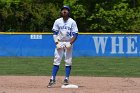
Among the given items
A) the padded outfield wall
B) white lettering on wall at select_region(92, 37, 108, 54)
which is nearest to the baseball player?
the padded outfield wall

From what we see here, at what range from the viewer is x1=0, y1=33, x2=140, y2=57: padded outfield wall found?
28469 millimetres

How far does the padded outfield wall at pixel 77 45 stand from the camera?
93.4ft

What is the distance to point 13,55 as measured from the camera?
92.4 feet

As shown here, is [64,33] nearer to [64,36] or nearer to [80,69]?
[64,36]

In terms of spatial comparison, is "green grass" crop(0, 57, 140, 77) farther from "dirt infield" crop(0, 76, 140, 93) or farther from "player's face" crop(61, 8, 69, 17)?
"player's face" crop(61, 8, 69, 17)

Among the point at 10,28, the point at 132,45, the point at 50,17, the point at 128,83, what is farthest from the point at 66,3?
the point at 128,83

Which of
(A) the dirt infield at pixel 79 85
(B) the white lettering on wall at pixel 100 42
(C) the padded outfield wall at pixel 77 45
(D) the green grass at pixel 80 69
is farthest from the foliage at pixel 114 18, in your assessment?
(A) the dirt infield at pixel 79 85

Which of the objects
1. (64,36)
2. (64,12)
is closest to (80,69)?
(64,36)

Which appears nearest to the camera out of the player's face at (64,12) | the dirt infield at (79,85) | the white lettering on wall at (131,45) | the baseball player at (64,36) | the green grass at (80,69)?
the dirt infield at (79,85)

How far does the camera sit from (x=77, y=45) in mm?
28688

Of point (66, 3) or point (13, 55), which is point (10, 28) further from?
point (13, 55)

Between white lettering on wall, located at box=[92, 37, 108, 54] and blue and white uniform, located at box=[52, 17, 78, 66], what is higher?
blue and white uniform, located at box=[52, 17, 78, 66]

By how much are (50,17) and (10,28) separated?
3791 mm

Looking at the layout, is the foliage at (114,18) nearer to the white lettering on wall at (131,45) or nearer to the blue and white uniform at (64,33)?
the white lettering on wall at (131,45)
